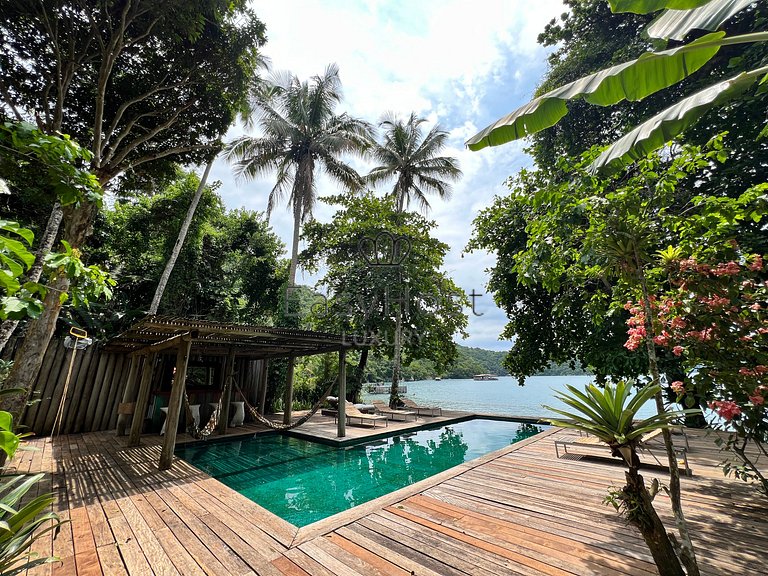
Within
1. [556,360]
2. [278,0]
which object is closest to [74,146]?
[278,0]

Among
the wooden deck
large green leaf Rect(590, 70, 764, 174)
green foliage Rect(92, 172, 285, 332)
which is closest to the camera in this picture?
large green leaf Rect(590, 70, 764, 174)

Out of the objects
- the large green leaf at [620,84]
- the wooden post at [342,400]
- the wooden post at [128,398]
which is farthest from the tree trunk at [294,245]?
the large green leaf at [620,84]

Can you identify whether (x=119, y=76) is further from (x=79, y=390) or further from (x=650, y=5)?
(x=650, y=5)

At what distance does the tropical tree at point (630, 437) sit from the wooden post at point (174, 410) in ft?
17.9

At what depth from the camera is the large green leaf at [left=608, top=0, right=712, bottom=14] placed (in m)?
2.12

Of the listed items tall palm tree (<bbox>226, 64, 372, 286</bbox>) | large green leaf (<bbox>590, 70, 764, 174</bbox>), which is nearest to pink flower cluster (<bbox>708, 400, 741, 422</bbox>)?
large green leaf (<bbox>590, 70, 764, 174</bbox>)

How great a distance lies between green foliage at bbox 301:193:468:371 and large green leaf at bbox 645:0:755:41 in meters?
9.95

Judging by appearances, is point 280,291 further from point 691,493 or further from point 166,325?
point 691,493

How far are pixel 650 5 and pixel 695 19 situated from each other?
30 centimetres

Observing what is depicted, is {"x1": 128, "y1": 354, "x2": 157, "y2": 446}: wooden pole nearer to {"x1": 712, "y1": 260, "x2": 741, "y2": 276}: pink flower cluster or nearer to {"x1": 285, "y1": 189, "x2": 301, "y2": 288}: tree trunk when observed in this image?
{"x1": 285, "y1": 189, "x2": 301, "y2": 288}: tree trunk

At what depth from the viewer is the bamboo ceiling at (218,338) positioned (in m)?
4.89

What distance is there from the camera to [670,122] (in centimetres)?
232

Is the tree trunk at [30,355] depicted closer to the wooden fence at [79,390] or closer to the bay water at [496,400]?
the wooden fence at [79,390]

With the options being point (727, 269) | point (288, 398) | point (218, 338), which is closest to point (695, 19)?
point (727, 269)
